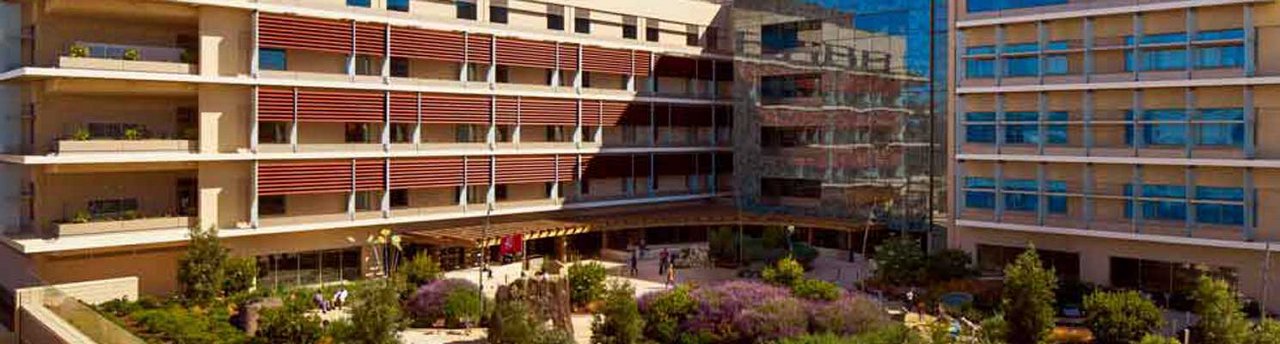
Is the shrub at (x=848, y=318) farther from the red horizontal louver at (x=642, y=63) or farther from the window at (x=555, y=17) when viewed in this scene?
the red horizontal louver at (x=642, y=63)

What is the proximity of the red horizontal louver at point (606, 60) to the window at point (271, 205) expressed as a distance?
18.6m

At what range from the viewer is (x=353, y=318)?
2714cm

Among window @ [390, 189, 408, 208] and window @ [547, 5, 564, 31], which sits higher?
window @ [547, 5, 564, 31]

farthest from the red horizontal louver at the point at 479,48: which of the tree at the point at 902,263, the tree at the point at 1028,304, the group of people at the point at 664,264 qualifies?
the tree at the point at 1028,304

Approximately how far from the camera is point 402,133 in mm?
47688

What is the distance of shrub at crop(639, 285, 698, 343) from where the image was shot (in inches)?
1278

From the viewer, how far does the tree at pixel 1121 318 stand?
32.3m

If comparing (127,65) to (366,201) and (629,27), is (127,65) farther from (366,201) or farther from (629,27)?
(629,27)

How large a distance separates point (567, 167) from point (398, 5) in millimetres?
13461

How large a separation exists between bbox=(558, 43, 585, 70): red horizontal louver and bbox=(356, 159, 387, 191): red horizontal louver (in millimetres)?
12378

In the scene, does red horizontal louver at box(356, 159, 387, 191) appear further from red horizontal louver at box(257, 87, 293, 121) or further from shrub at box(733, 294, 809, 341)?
shrub at box(733, 294, 809, 341)

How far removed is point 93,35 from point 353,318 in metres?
21.6

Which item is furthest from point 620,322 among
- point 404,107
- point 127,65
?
point 127,65

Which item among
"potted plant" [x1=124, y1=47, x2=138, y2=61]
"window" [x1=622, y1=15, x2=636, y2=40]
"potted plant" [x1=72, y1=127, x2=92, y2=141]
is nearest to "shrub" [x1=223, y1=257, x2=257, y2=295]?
"potted plant" [x1=72, y1=127, x2=92, y2=141]
